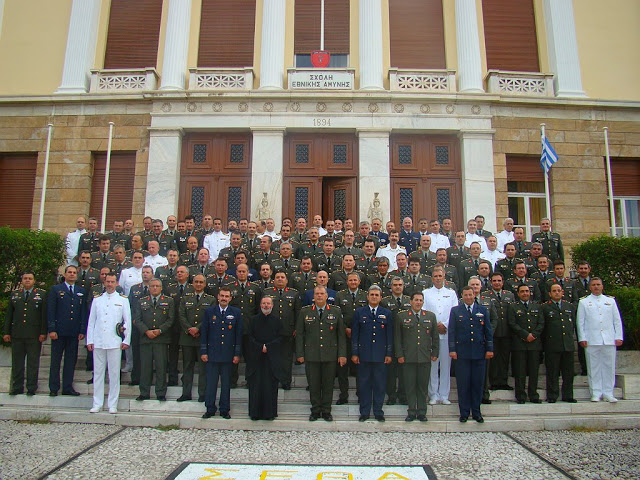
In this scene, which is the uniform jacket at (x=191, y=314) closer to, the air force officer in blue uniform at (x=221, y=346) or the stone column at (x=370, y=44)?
the air force officer in blue uniform at (x=221, y=346)

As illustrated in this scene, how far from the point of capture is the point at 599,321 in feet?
27.9

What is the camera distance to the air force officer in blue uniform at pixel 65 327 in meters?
8.21

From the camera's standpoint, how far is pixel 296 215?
15.1m

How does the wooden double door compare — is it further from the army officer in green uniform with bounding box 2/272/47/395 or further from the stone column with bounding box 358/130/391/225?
the army officer in green uniform with bounding box 2/272/47/395

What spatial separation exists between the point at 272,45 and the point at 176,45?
303 cm

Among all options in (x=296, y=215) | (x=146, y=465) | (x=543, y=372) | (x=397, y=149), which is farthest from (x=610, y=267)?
(x=146, y=465)

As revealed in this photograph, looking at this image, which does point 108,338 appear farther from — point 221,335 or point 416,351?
point 416,351

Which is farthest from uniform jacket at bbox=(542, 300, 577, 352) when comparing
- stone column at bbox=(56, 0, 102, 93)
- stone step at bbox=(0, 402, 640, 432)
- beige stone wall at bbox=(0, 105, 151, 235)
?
stone column at bbox=(56, 0, 102, 93)

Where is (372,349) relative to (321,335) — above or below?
below

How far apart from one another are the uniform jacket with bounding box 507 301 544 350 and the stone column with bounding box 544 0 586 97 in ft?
32.3

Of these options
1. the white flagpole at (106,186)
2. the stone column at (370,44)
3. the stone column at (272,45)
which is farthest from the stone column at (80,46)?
the stone column at (370,44)

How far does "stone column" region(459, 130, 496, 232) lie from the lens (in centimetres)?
1468

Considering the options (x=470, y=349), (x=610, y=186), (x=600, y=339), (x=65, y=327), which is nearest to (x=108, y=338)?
(x=65, y=327)

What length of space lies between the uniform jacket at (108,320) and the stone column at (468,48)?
1182 cm
